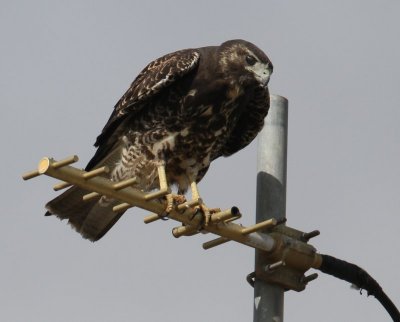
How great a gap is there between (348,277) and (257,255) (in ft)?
2.20

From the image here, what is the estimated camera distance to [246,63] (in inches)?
393

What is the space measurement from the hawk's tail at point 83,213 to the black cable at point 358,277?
2.61m

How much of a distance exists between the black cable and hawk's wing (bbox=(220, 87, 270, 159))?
3263 millimetres

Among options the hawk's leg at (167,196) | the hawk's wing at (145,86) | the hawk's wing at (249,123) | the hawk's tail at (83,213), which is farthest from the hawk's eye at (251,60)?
the hawk's tail at (83,213)

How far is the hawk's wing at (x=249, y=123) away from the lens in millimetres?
10320

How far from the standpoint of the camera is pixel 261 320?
6.57 m

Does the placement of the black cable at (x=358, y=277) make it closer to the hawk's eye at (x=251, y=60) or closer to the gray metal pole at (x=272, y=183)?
the gray metal pole at (x=272, y=183)

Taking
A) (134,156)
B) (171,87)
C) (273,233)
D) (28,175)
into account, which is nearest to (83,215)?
(134,156)

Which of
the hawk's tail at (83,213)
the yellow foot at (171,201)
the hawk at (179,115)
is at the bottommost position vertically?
the yellow foot at (171,201)

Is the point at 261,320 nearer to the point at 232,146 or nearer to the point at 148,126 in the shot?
the point at 148,126

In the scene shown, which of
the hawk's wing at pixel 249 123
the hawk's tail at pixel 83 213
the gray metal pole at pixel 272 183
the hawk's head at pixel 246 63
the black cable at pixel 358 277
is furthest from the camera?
the hawk's wing at pixel 249 123

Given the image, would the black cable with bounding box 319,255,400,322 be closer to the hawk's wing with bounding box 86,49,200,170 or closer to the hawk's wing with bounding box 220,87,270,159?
the hawk's wing with bounding box 86,49,200,170

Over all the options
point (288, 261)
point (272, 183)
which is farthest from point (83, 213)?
point (288, 261)

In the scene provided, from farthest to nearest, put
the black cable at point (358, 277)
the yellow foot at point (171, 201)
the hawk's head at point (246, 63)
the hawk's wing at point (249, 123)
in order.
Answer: the hawk's wing at point (249, 123) → the hawk's head at point (246, 63) → the black cable at point (358, 277) → the yellow foot at point (171, 201)
